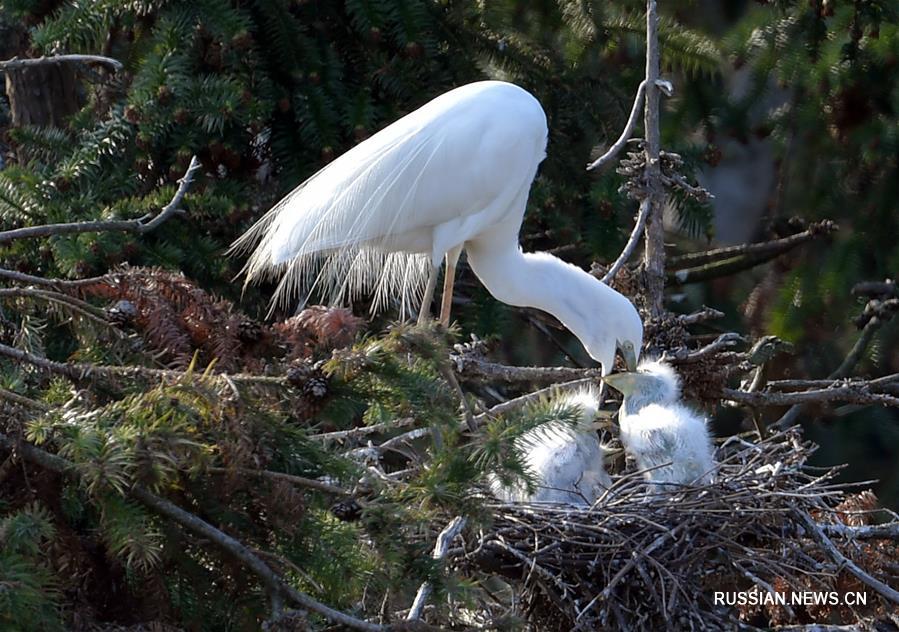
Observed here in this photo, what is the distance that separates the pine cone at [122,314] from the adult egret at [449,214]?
1.47m

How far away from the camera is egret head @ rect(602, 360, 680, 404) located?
138 inches

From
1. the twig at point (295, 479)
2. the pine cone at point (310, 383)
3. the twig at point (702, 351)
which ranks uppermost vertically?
the pine cone at point (310, 383)

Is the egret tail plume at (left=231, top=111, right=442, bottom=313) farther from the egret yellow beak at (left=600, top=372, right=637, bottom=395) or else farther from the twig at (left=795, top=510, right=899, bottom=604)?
the twig at (left=795, top=510, right=899, bottom=604)

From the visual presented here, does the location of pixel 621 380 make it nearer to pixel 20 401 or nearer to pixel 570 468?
pixel 570 468

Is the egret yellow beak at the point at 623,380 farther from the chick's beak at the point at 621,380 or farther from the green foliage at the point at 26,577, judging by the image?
the green foliage at the point at 26,577

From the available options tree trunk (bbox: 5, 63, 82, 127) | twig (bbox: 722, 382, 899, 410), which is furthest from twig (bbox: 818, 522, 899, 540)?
tree trunk (bbox: 5, 63, 82, 127)

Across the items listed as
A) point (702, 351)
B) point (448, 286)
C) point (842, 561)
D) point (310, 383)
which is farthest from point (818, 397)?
point (310, 383)

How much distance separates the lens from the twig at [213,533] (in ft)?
5.54

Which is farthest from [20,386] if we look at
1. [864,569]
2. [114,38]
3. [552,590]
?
[114,38]

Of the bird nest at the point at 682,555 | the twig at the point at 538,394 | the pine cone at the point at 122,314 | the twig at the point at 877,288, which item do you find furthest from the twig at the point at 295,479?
the twig at the point at 877,288

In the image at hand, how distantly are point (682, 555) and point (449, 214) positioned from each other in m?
1.44

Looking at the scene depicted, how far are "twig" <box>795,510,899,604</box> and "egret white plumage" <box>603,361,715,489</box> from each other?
26 centimetres

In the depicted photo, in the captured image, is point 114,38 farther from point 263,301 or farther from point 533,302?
point 533,302

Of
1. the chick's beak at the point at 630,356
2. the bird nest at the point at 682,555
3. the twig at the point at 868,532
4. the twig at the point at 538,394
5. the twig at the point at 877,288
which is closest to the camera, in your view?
the bird nest at the point at 682,555
